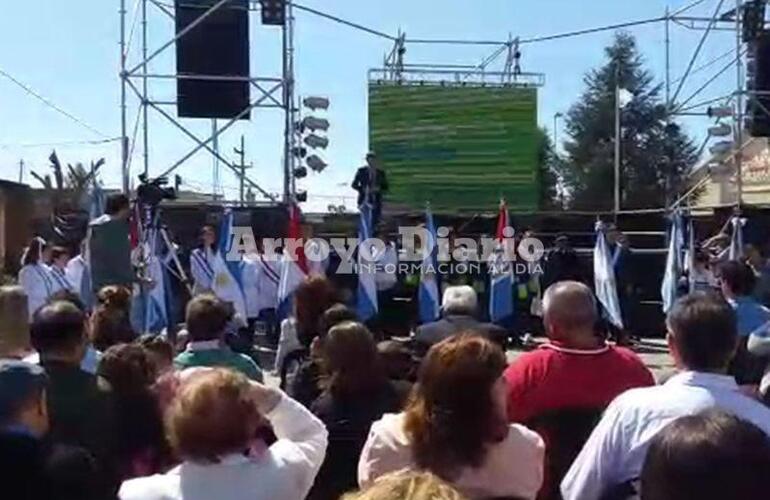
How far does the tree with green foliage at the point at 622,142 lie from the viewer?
53750 millimetres

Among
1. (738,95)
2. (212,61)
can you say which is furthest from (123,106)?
(738,95)

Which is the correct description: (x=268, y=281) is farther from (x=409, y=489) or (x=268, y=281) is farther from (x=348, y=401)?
(x=409, y=489)

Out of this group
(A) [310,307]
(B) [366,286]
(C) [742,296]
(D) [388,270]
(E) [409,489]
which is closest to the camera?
(E) [409,489]

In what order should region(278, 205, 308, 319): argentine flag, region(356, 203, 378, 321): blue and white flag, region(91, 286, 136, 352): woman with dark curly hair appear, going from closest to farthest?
region(91, 286, 136, 352): woman with dark curly hair → region(278, 205, 308, 319): argentine flag → region(356, 203, 378, 321): blue and white flag

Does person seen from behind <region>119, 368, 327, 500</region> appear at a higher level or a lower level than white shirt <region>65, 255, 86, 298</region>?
lower

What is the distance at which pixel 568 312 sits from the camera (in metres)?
4.74

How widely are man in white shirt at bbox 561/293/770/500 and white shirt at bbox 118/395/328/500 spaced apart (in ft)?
2.53

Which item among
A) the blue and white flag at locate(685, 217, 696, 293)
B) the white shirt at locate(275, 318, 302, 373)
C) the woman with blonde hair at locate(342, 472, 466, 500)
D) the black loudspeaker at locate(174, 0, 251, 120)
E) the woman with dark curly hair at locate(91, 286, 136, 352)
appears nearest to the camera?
the woman with blonde hair at locate(342, 472, 466, 500)

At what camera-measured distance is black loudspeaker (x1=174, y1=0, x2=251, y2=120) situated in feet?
59.2

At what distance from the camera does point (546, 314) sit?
484 cm

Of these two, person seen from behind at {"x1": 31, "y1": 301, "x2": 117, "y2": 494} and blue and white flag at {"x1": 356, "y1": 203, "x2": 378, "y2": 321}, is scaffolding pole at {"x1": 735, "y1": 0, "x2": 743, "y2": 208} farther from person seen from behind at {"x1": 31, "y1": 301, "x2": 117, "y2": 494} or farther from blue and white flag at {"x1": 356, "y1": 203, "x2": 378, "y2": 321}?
person seen from behind at {"x1": 31, "y1": 301, "x2": 117, "y2": 494}

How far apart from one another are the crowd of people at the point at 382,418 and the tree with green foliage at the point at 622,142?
47.7m

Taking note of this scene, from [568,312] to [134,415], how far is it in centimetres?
165

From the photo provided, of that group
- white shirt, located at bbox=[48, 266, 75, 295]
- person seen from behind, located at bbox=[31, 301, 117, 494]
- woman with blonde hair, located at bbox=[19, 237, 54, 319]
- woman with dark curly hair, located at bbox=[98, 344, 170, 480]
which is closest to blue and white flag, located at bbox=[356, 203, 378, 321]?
white shirt, located at bbox=[48, 266, 75, 295]
